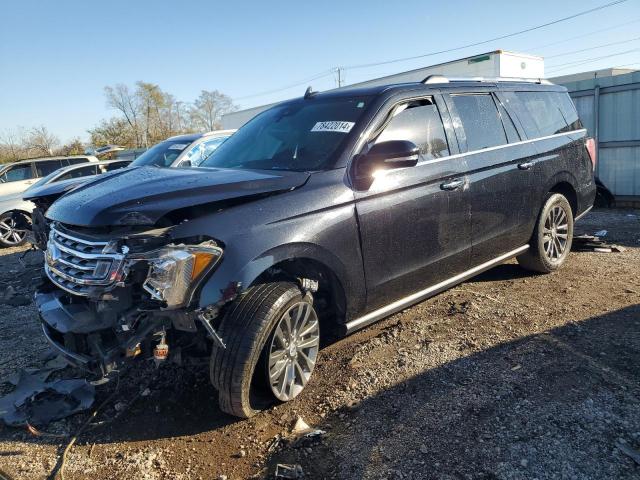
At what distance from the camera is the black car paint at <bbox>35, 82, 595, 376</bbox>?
270 cm

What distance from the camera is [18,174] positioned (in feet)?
37.3

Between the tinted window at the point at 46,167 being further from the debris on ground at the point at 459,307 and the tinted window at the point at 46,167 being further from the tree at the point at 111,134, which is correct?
the tree at the point at 111,134

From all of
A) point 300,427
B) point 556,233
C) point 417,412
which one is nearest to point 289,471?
point 300,427

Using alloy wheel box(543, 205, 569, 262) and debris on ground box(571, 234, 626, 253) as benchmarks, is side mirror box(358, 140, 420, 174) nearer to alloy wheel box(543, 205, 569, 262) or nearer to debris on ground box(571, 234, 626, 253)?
alloy wheel box(543, 205, 569, 262)

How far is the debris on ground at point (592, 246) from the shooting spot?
20.5 feet

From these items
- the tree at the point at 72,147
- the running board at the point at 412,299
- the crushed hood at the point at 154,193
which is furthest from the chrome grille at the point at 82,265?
the tree at the point at 72,147

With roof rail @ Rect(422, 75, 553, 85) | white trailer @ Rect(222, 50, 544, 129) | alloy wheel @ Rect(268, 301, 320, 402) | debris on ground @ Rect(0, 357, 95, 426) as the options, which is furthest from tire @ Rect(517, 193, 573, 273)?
white trailer @ Rect(222, 50, 544, 129)

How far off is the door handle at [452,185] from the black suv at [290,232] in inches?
0.7

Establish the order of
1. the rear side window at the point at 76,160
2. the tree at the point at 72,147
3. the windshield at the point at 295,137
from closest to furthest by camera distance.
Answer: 1. the windshield at the point at 295,137
2. the rear side window at the point at 76,160
3. the tree at the point at 72,147

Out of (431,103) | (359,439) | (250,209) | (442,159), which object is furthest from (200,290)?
(431,103)

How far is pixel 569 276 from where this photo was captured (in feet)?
17.2

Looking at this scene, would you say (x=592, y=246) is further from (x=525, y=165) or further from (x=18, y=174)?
(x=18, y=174)

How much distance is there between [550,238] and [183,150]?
5.40 meters

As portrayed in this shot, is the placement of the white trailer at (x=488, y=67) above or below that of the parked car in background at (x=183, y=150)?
above
